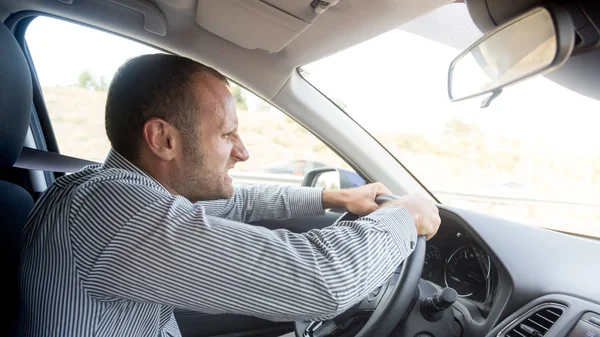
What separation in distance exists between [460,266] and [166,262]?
52.6 inches

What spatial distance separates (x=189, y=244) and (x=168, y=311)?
1.88 ft

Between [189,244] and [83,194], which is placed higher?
[83,194]

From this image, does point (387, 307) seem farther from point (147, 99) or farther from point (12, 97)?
point (12, 97)

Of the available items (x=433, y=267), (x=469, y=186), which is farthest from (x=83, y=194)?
(x=469, y=186)

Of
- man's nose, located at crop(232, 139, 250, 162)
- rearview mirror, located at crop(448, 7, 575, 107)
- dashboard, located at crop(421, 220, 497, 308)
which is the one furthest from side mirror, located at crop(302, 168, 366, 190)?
rearview mirror, located at crop(448, 7, 575, 107)

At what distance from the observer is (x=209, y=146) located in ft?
4.50

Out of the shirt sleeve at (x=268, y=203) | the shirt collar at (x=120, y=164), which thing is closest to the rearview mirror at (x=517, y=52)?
the shirt sleeve at (x=268, y=203)

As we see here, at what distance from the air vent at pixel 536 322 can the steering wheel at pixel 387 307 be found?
342 mm

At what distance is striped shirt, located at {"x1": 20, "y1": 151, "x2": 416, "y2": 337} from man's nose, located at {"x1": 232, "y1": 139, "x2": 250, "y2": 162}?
0.39 metres

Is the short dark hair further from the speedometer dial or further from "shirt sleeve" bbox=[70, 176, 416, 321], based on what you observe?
the speedometer dial

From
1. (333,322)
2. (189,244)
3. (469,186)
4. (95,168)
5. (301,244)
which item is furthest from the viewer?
(469,186)

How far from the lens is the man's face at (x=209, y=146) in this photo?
1.34 metres

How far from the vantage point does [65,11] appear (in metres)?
2.16

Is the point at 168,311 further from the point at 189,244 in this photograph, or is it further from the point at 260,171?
the point at 260,171
